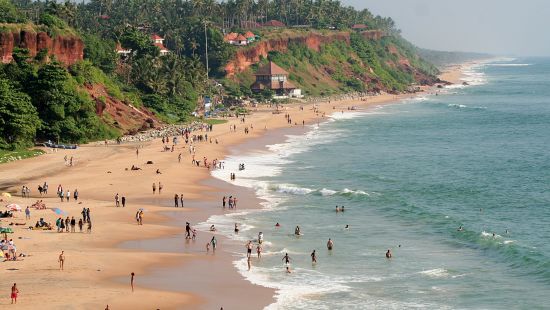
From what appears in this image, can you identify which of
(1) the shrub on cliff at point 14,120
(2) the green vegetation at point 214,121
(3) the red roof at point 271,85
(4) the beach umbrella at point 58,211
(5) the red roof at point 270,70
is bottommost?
(4) the beach umbrella at point 58,211

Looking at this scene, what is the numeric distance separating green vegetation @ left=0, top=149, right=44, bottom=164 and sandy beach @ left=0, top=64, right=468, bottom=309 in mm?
1035

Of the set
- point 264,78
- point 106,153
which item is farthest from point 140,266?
point 264,78

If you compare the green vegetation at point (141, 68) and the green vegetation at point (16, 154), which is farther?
the green vegetation at point (141, 68)

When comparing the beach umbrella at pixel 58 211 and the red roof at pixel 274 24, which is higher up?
the red roof at pixel 274 24

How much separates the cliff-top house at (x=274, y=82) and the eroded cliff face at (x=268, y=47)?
4.81 m

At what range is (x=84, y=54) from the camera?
92875 millimetres

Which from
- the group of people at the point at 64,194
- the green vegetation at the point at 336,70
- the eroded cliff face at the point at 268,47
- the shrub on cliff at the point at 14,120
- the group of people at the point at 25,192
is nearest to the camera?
the group of people at the point at 64,194

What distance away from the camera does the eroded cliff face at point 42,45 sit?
75.9m

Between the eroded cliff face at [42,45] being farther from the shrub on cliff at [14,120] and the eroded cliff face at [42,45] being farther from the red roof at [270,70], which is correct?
the red roof at [270,70]

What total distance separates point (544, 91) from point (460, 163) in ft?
401

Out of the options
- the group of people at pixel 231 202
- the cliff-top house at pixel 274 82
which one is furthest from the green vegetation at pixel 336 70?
the group of people at pixel 231 202

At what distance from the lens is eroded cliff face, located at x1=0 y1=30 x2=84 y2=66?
2987 inches

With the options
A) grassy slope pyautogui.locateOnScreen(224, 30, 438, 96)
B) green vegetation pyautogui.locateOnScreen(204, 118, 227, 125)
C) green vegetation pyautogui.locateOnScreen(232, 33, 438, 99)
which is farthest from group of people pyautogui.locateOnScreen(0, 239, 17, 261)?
grassy slope pyautogui.locateOnScreen(224, 30, 438, 96)

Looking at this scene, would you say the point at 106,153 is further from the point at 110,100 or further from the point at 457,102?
the point at 457,102
